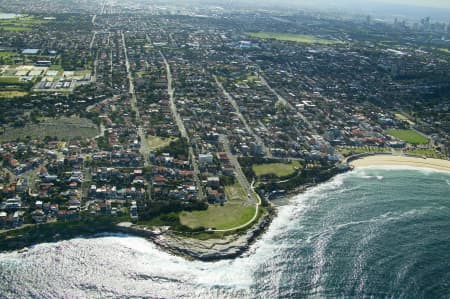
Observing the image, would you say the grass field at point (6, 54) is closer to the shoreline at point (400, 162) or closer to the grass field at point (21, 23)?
the grass field at point (21, 23)

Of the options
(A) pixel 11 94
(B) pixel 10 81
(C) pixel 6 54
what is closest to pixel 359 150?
(A) pixel 11 94

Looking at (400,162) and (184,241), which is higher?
(400,162)

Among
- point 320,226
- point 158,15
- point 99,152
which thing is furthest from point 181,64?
point 158,15

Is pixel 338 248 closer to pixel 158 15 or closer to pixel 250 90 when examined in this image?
pixel 250 90

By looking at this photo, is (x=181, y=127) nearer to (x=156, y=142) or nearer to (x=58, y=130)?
(x=156, y=142)

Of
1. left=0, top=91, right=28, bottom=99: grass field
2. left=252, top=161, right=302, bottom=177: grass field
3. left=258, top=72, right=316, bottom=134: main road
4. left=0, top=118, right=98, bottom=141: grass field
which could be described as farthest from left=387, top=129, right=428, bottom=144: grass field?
left=0, top=91, right=28, bottom=99: grass field

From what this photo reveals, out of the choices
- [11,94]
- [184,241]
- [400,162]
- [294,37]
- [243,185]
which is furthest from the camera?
[294,37]
